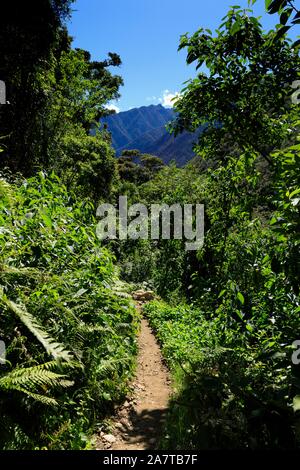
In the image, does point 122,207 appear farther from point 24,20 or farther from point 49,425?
point 49,425

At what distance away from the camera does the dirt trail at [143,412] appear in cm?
374

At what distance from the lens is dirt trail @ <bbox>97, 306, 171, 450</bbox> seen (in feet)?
12.3

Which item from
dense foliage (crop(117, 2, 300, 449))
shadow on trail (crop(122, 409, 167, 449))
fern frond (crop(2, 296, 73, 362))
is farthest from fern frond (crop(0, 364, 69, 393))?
shadow on trail (crop(122, 409, 167, 449))

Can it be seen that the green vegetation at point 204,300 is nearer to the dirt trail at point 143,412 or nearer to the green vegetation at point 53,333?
the green vegetation at point 53,333

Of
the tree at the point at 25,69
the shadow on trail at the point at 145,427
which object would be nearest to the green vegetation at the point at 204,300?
the shadow on trail at the point at 145,427

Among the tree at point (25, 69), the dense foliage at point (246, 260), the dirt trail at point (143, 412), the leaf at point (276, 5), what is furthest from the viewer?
the tree at point (25, 69)

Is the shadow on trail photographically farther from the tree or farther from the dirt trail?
the tree

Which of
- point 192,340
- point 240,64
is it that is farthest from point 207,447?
point 240,64

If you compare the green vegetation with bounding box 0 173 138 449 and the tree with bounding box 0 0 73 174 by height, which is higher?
the tree with bounding box 0 0 73 174

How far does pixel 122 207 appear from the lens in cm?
2909

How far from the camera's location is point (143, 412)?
4539 mm

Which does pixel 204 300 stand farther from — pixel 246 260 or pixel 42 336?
pixel 42 336

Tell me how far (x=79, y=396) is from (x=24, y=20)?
568 inches

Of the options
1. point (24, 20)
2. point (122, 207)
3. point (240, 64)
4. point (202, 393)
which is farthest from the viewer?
point (122, 207)
